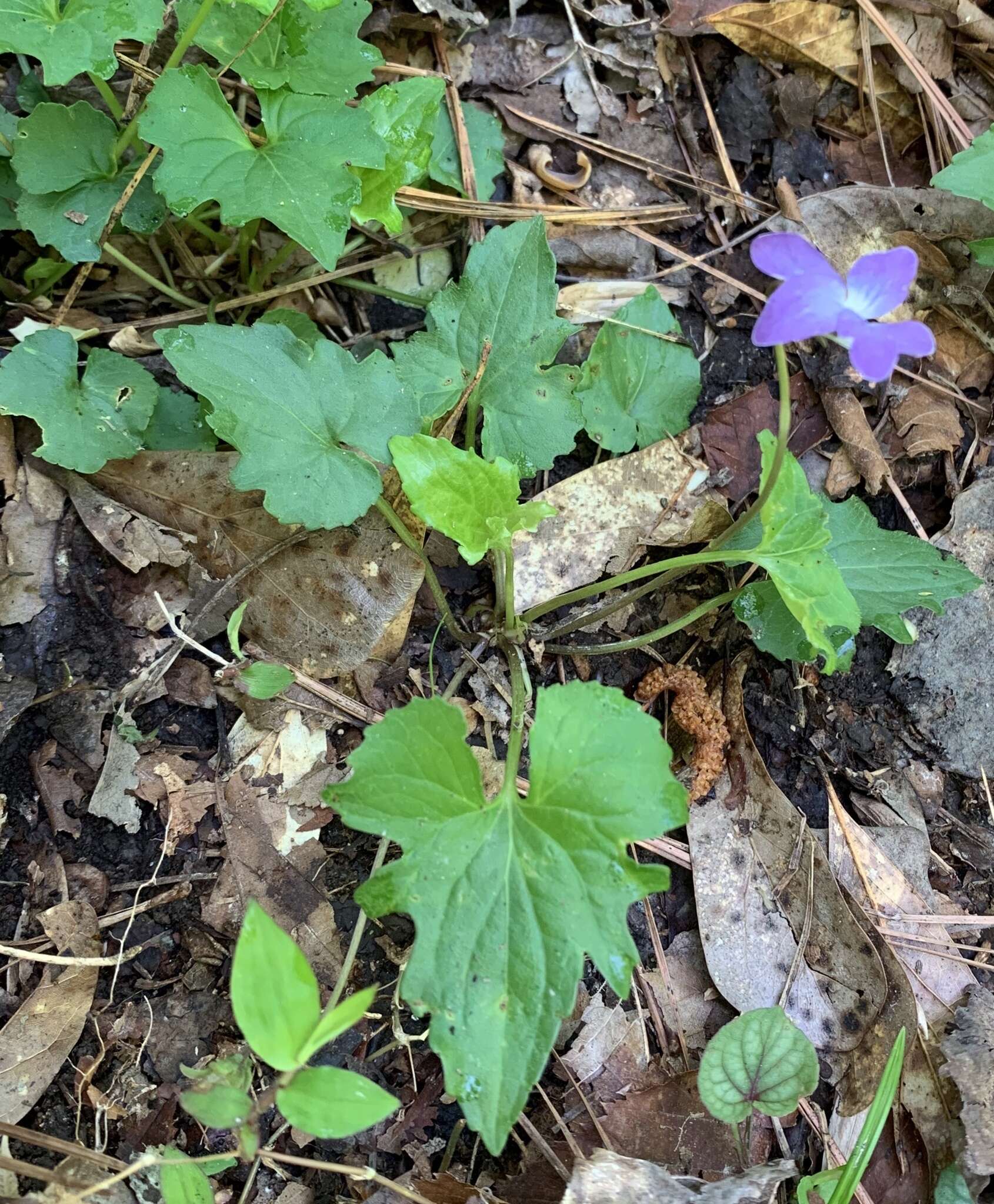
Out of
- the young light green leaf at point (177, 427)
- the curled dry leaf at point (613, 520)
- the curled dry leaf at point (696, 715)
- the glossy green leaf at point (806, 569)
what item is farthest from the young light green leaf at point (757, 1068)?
the young light green leaf at point (177, 427)

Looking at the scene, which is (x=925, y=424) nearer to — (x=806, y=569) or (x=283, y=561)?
(x=806, y=569)

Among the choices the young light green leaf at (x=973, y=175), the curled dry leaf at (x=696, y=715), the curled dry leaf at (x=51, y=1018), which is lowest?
the curled dry leaf at (x=51, y=1018)

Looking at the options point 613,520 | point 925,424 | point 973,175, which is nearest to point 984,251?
point 973,175

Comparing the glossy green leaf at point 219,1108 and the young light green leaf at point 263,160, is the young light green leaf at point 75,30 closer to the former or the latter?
the young light green leaf at point 263,160

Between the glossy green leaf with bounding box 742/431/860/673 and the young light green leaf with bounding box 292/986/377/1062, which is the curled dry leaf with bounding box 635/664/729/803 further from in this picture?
the young light green leaf with bounding box 292/986/377/1062

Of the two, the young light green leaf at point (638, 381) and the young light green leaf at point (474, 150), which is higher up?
the young light green leaf at point (474, 150)

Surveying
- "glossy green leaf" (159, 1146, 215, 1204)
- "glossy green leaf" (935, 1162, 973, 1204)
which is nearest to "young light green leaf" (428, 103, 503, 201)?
"glossy green leaf" (159, 1146, 215, 1204)
